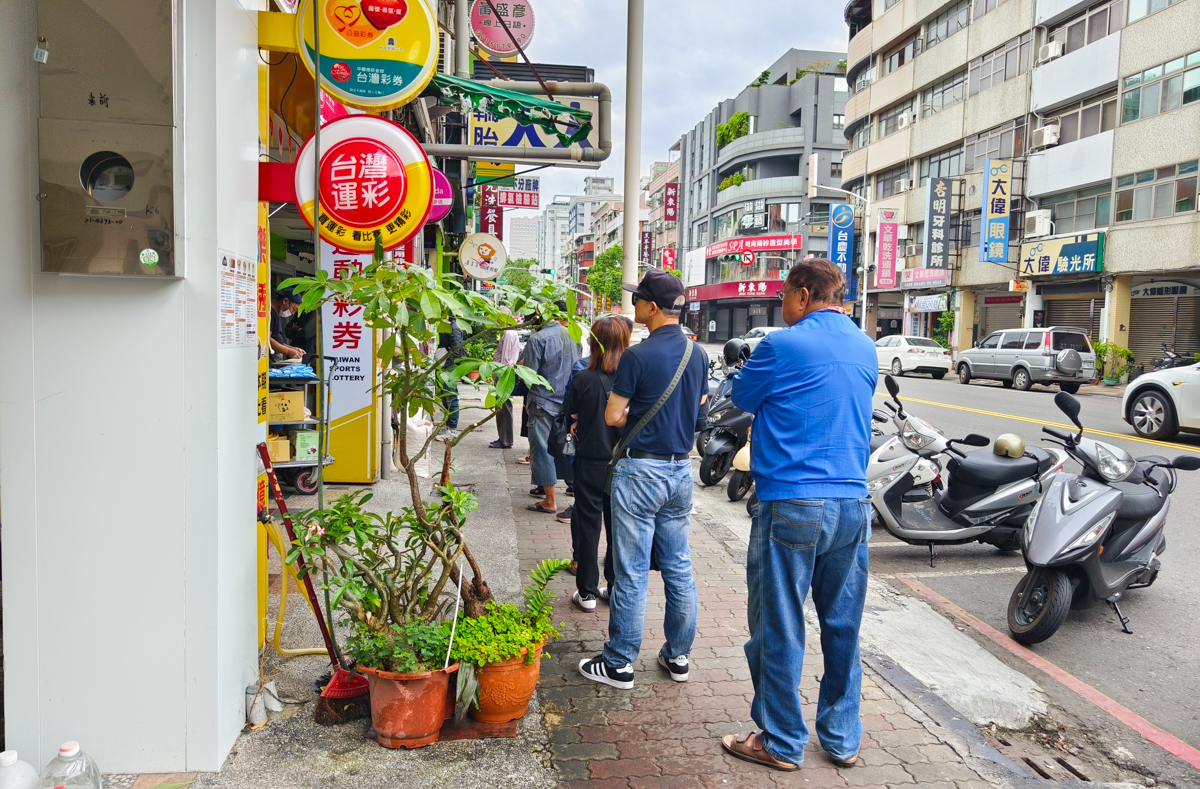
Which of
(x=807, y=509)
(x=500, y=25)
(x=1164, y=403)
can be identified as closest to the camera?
(x=807, y=509)

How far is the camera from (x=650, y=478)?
3.83m

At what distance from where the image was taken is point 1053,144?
Result: 27406 millimetres

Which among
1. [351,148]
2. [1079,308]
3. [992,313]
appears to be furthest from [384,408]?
[992,313]

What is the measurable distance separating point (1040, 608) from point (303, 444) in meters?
5.83

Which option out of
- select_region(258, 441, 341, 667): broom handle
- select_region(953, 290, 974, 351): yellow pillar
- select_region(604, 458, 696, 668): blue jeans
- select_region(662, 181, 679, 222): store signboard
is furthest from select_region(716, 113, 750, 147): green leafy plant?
select_region(258, 441, 341, 667): broom handle

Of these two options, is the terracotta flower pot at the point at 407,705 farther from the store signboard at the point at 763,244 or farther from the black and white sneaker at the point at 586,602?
the store signboard at the point at 763,244

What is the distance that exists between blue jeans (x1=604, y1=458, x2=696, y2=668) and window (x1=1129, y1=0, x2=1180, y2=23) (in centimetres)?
2661

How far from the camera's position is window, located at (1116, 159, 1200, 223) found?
72.4ft

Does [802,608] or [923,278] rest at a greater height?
[923,278]

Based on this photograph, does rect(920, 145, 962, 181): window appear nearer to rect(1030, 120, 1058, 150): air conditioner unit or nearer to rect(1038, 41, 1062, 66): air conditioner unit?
rect(1030, 120, 1058, 150): air conditioner unit

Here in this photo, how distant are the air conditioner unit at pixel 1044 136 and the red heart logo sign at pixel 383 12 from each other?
28.9 metres

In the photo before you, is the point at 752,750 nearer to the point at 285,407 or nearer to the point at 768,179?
the point at 285,407

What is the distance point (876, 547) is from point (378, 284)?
5.34 m

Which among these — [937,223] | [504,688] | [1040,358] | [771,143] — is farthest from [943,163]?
[504,688]
